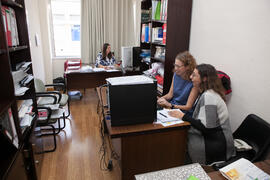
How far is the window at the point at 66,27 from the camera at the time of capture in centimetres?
513

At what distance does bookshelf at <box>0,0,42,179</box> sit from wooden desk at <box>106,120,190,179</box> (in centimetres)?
67

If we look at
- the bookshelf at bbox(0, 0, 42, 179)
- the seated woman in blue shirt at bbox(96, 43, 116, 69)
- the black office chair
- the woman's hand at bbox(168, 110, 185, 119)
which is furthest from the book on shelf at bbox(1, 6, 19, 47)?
the seated woman in blue shirt at bbox(96, 43, 116, 69)

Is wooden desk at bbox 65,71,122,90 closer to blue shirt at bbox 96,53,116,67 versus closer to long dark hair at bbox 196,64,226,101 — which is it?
blue shirt at bbox 96,53,116,67

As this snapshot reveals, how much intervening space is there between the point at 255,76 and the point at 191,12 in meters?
1.25

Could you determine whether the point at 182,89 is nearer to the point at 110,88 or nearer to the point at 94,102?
the point at 110,88

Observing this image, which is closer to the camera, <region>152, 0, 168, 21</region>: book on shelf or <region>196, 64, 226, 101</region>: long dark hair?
<region>196, 64, 226, 101</region>: long dark hair

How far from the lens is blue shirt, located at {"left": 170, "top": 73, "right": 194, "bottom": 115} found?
2.22m

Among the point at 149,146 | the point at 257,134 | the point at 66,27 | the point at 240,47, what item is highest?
the point at 66,27

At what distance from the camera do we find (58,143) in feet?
8.82

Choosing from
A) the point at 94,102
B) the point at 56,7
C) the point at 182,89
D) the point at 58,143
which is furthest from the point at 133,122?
the point at 56,7

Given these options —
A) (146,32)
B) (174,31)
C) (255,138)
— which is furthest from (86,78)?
(255,138)

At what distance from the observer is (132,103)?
1488 mm

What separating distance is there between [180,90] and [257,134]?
36.9 inches

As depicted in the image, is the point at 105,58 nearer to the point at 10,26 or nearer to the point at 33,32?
the point at 33,32
